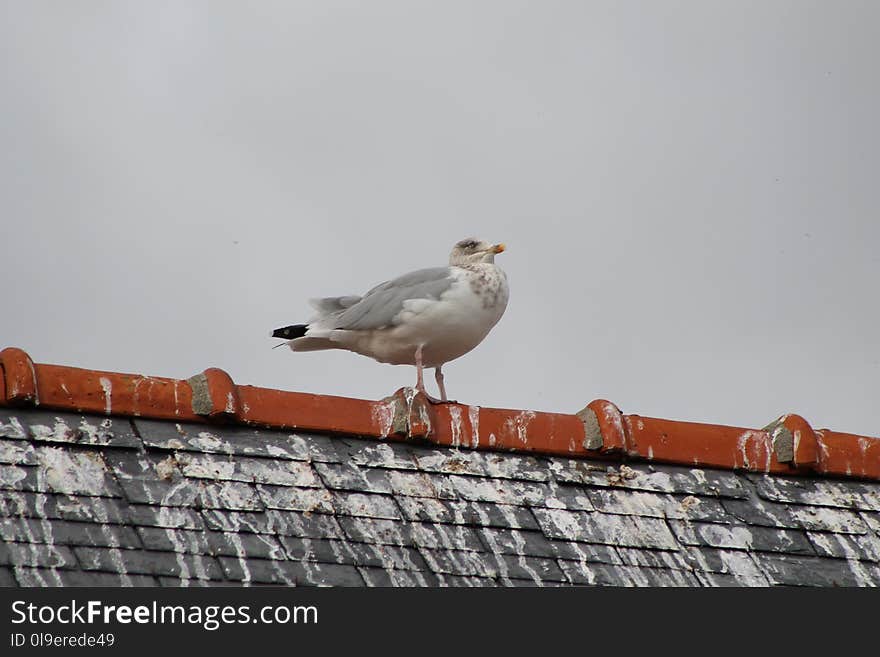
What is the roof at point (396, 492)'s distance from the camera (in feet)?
20.0

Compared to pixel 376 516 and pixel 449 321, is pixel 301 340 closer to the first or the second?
pixel 449 321

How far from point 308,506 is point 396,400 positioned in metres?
0.89

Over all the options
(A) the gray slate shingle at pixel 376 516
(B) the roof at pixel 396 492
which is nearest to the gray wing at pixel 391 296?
(B) the roof at pixel 396 492

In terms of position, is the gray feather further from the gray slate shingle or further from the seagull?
the gray slate shingle

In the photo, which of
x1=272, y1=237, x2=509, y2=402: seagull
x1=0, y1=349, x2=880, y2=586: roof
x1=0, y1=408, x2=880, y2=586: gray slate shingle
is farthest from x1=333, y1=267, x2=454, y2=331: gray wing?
x1=0, y1=408, x2=880, y2=586: gray slate shingle

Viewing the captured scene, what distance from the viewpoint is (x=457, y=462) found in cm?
713

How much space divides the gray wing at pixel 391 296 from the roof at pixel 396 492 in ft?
4.69

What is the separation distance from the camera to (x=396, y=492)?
6.75 m

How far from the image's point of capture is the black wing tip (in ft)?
30.2

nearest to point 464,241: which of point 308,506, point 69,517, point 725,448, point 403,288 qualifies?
point 403,288

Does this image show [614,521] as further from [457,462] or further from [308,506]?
[308,506]

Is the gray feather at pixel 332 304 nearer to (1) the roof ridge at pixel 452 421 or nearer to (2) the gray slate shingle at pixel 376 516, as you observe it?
(1) the roof ridge at pixel 452 421

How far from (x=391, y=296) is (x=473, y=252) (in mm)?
798

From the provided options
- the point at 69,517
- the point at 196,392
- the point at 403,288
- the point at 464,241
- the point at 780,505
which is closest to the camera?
the point at 69,517
